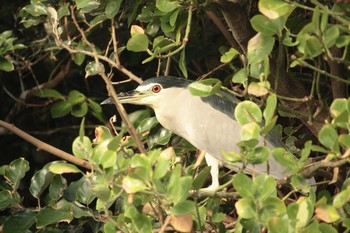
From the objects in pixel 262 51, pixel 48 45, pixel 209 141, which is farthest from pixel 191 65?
pixel 262 51

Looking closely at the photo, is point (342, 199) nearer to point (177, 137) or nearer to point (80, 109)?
point (177, 137)

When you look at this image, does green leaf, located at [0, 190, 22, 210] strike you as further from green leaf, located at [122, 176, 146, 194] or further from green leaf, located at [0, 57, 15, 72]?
green leaf, located at [122, 176, 146, 194]

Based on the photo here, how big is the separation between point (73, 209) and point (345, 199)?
2.60ft

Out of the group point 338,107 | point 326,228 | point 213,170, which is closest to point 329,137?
point 338,107

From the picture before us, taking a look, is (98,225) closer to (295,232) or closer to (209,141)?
(209,141)

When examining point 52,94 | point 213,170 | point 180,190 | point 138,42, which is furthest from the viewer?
point 52,94

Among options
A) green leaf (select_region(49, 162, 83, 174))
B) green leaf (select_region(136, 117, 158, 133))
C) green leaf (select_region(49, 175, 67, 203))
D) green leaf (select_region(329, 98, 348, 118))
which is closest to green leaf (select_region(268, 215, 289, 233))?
green leaf (select_region(329, 98, 348, 118))

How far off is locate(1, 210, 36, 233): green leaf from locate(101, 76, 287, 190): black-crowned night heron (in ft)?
1.52

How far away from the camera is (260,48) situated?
1744 mm

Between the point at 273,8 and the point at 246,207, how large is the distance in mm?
378

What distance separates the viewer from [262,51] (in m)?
1.74

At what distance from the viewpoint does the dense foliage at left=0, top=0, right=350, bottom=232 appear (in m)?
1.56

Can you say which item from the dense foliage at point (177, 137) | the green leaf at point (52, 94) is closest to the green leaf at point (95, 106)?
the dense foliage at point (177, 137)

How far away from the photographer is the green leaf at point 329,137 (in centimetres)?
153
